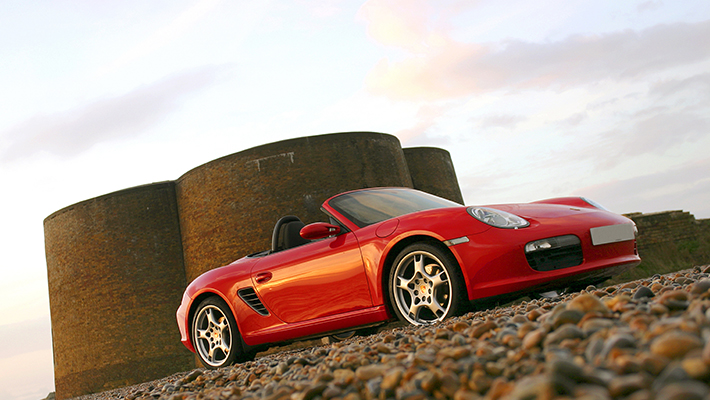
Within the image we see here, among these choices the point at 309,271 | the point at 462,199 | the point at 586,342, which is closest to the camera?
the point at 586,342

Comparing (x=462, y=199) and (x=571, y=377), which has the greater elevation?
(x=462, y=199)

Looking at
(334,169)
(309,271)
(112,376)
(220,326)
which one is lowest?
(112,376)

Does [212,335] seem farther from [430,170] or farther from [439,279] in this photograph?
[430,170]

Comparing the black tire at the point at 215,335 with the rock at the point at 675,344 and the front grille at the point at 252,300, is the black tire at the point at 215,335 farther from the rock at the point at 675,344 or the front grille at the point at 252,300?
the rock at the point at 675,344

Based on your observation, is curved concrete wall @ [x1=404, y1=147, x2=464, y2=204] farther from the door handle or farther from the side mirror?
the side mirror

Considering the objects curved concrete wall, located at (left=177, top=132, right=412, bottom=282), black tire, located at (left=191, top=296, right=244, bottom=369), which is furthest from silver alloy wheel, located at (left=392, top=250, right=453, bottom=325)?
curved concrete wall, located at (left=177, top=132, right=412, bottom=282)

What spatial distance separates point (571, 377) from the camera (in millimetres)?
1319

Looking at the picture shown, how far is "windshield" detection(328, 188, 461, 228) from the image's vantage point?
15.0 ft

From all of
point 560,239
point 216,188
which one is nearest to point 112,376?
point 216,188

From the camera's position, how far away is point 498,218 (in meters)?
3.95

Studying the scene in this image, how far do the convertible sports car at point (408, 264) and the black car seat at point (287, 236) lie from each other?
25 cm

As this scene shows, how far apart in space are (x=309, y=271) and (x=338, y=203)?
71 cm

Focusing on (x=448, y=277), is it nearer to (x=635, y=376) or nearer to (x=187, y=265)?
(x=635, y=376)

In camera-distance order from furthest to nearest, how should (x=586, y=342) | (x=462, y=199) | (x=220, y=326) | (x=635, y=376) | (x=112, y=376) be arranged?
(x=462, y=199) < (x=112, y=376) < (x=220, y=326) < (x=586, y=342) < (x=635, y=376)
